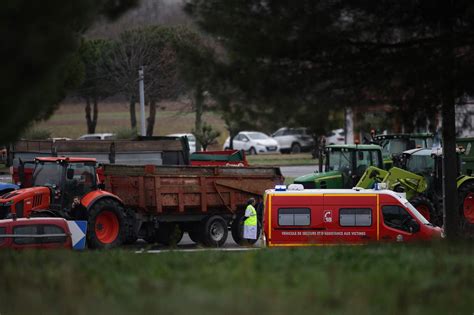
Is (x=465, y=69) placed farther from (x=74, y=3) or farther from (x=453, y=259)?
(x=74, y=3)

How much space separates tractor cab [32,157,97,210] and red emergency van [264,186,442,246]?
15.7 feet

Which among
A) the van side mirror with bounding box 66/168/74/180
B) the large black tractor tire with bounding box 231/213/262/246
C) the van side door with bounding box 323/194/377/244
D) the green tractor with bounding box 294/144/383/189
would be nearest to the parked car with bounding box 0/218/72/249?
the van side mirror with bounding box 66/168/74/180

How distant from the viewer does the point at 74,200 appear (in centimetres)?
2266

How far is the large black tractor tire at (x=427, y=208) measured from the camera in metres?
25.8

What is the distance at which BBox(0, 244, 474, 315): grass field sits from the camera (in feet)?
28.4

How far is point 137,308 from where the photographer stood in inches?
336

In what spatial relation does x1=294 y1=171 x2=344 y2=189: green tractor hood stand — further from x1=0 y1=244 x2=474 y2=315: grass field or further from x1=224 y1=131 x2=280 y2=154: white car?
x1=224 y1=131 x2=280 y2=154: white car

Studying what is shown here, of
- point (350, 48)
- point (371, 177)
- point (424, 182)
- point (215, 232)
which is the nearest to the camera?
point (350, 48)

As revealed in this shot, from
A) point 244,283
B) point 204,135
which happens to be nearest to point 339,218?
point 244,283

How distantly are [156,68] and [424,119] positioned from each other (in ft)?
130

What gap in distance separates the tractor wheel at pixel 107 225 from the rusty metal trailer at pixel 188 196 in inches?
32.9

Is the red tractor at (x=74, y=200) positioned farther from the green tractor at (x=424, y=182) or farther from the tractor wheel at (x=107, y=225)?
the green tractor at (x=424, y=182)

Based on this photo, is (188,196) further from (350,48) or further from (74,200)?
(350,48)

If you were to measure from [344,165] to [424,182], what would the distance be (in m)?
2.38
